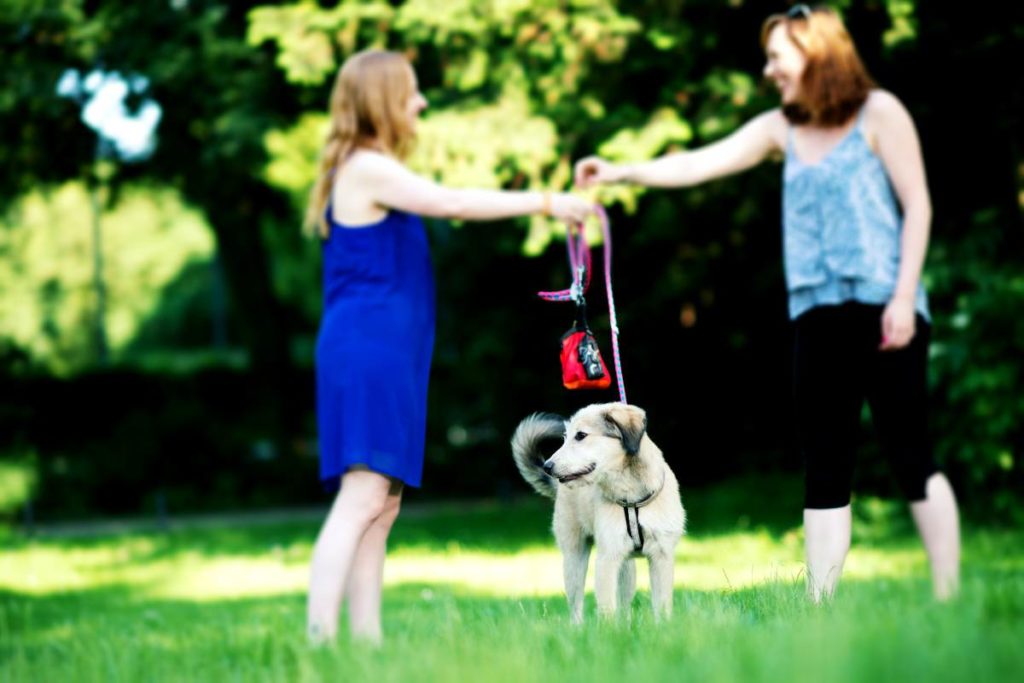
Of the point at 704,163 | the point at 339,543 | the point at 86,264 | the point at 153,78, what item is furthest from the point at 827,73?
the point at 86,264

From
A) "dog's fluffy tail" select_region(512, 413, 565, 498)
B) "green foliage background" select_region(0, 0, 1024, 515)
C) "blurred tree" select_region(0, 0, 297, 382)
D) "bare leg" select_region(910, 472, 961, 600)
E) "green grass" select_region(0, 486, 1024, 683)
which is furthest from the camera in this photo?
"blurred tree" select_region(0, 0, 297, 382)

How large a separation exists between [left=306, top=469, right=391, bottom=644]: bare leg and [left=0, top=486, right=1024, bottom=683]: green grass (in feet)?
0.48

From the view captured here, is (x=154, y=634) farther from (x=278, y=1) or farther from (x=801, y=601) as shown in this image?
(x=278, y=1)

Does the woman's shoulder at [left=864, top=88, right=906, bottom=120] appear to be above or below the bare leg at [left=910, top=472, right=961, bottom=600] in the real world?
above

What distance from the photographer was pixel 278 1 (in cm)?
1338

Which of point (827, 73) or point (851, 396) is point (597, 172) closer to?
point (827, 73)

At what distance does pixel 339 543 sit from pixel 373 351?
0.66 metres

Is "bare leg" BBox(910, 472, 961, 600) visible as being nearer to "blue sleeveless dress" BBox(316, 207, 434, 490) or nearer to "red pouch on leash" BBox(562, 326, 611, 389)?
"red pouch on leash" BBox(562, 326, 611, 389)

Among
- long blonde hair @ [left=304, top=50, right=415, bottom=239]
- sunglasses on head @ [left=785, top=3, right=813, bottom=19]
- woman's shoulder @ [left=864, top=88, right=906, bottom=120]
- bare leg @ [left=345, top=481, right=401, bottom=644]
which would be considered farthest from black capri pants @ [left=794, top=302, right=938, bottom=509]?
long blonde hair @ [left=304, top=50, right=415, bottom=239]

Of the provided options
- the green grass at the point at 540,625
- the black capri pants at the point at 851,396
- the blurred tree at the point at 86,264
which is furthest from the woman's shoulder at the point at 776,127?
the blurred tree at the point at 86,264

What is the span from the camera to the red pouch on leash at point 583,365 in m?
4.61

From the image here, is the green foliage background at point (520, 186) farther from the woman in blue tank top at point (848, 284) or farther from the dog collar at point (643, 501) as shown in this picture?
the dog collar at point (643, 501)

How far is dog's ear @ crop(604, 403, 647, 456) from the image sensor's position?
15.8 feet

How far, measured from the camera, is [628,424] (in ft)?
15.9
